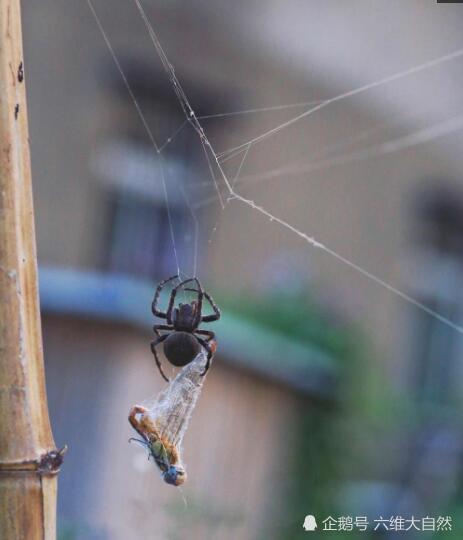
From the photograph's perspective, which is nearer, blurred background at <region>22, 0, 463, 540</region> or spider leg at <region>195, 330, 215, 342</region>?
spider leg at <region>195, 330, 215, 342</region>

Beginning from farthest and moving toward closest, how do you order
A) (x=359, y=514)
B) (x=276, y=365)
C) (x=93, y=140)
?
(x=93, y=140), (x=359, y=514), (x=276, y=365)

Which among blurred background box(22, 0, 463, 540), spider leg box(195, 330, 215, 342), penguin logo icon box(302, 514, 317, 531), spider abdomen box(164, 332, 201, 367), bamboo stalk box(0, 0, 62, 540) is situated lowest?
bamboo stalk box(0, 0, 62, 540)

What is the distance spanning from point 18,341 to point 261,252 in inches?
217

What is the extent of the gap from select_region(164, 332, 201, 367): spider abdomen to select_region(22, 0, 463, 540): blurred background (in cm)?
37

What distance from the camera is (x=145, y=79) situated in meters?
5.56

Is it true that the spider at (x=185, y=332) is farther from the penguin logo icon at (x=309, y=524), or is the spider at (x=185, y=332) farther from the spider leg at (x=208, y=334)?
the penguin logo icon at (x=309, y=524)

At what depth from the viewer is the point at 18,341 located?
25.0 inches

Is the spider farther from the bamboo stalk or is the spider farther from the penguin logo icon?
the penguin logo icon

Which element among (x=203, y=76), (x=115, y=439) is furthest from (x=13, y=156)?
(x=203, y=76)

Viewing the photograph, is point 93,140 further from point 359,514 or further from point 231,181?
point 359,514

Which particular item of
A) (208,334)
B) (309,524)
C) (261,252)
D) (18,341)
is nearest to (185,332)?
(208,334)

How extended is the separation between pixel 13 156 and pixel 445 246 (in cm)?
724

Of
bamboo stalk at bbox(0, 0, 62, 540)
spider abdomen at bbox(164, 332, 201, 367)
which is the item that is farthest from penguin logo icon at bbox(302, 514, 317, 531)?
bamboo stalk at bbox(0, 0, 62, 540)

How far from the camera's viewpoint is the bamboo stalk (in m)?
0.63
